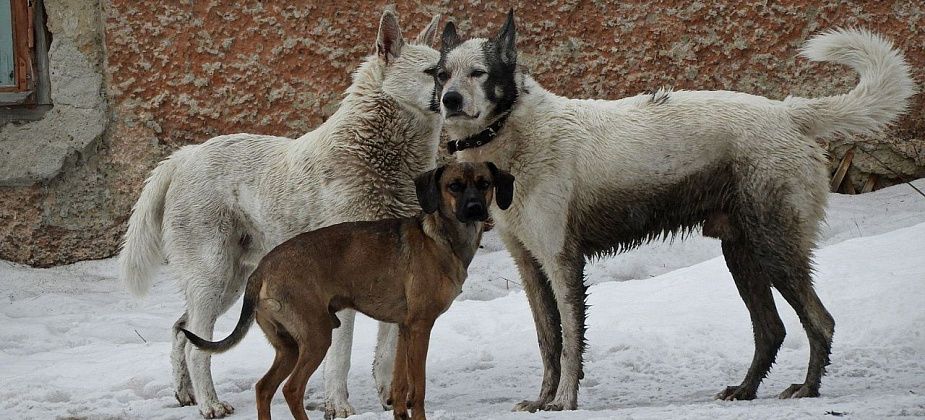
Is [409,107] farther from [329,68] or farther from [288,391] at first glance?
[329,68]

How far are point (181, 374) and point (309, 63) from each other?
3096mm

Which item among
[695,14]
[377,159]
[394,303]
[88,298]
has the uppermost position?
[695,14]

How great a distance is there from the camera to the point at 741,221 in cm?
563

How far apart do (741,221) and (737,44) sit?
3446 millimetres

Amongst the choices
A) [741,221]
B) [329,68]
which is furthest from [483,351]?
[329,68]

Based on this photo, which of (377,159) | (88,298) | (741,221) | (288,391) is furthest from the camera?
(88,298)

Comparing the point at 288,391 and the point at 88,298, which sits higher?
the point at 288,391

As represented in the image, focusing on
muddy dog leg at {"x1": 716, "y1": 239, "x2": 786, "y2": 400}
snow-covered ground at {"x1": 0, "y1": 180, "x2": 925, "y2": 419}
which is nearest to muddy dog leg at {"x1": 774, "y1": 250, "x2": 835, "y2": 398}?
snow-covered ground at {"x1": 0, "y1": 180, "x2": 925, "y2": 419}

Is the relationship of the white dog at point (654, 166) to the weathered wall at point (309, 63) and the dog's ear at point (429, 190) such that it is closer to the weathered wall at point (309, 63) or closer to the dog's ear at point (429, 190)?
the dog's ear at point (429, 190)

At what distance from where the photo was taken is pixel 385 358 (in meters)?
6.02

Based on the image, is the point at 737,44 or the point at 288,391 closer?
the point at 288,391

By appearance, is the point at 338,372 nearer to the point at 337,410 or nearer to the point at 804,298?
the point at 337,410

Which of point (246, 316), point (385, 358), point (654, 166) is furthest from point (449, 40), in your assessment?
point (246, 316)

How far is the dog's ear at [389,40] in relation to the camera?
20.2ft
